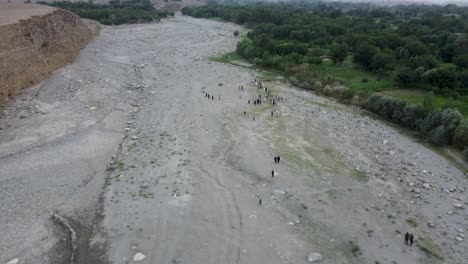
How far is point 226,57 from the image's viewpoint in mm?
65438

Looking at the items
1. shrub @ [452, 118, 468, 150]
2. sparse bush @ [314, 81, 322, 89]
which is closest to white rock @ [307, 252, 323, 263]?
shrub @ [452, 118, 468, 150]

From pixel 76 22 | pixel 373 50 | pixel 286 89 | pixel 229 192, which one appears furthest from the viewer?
pixel 76 22

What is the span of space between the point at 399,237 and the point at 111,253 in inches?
637

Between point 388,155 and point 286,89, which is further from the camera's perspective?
point 286,89

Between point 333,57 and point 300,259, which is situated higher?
point 333,57

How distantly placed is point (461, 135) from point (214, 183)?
22.4 meters

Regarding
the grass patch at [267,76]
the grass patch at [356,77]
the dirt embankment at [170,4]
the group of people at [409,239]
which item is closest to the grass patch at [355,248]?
the group of people at [409,239]

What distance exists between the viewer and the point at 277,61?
58781 mm

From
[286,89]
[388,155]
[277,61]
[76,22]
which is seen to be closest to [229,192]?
[388,155]

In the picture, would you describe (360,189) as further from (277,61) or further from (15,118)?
(277,61)

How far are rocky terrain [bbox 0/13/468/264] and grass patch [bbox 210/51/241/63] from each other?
2011 centimetres

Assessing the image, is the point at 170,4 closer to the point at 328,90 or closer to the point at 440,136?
the point at 328,90

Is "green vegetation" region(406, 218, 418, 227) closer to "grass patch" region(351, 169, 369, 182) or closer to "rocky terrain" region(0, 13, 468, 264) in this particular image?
"rocky terrain" region(0, 13, 468, 264)

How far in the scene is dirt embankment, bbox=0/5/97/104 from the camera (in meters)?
40.7
